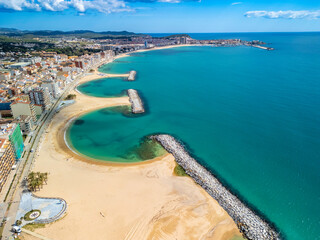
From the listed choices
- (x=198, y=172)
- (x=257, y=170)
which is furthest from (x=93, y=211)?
(x=257, y=170)

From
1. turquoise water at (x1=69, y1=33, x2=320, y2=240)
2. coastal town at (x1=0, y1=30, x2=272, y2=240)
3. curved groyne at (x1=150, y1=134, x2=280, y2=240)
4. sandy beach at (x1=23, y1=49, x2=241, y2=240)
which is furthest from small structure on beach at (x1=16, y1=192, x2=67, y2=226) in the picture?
curved groyne at (x1=150, y1=134, x2=280, y2=240)

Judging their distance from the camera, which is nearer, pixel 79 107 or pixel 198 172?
pixel 198 172

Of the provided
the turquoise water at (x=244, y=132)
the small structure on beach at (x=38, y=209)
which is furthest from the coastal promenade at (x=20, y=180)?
the turquoise water at (x=244, y=132)

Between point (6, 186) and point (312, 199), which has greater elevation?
point (6, 186)

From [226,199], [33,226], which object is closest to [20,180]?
[33,226]

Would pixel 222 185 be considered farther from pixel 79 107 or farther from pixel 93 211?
pixel 79 107
